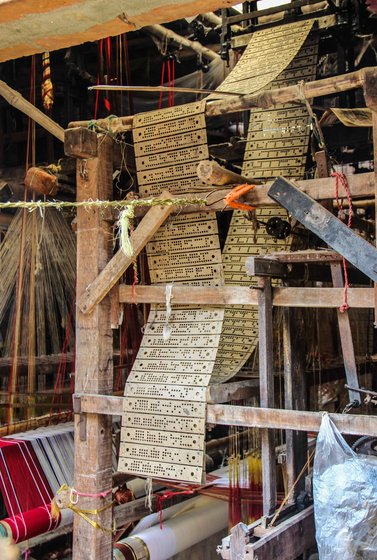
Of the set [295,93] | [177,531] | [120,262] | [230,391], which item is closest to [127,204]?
[120,262]

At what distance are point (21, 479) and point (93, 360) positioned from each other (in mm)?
1314

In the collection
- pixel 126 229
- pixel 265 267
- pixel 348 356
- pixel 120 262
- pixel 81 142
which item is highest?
pixel 81 142

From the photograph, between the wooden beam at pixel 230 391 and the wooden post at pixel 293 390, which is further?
the wooden post at pixel 293 390

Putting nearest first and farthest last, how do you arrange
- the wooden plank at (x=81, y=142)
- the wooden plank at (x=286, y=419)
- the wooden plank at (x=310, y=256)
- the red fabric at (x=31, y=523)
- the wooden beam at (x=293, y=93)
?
the wooden plank at (x=286, y=419) < the wooden beam at (x=293, y=93) < the wooden plank at (x=310, y=256) < the wooden plank at (x=81, y=142) < the red fabric at (x=31, y=523)

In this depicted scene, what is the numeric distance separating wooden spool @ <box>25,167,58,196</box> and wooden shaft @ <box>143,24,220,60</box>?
2.84 meters

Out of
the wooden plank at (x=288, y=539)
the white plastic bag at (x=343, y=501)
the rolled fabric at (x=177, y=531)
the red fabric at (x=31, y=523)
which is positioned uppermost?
the white plastic bag at (x=343, y=501)

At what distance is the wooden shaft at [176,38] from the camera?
679 centimetres

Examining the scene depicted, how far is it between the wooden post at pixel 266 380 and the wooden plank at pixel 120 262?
2.68 feet

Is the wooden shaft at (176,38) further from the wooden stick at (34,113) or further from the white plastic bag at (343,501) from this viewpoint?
the white plastic bag at (343,501)

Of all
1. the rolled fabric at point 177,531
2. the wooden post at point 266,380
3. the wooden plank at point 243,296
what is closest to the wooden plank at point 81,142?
the wooden plank at point 243,296

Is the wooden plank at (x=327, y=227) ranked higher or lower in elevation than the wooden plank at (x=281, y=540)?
higher

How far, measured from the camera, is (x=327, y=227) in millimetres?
3471

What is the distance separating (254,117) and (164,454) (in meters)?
2.37

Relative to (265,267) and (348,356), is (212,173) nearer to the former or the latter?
(265,267)
